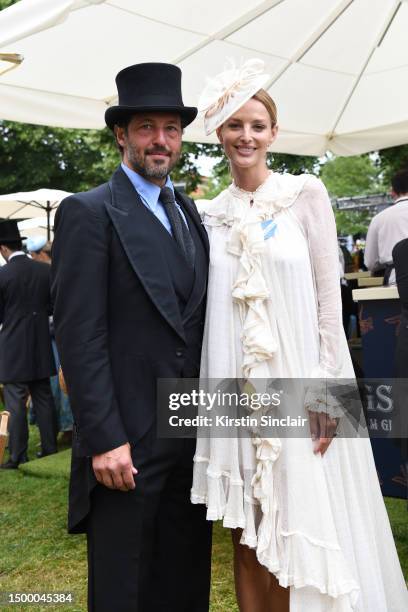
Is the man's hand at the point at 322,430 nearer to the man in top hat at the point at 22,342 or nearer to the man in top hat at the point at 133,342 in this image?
the man in top hat at the point at 133,342

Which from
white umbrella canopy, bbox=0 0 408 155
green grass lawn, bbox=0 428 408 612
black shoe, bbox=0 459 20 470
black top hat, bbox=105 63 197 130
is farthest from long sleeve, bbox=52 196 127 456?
black shoe, bbox=0 459 20 470

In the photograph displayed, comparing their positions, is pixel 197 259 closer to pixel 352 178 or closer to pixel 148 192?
Answer: pixel 148 192

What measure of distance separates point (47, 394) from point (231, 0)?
15.0 feet

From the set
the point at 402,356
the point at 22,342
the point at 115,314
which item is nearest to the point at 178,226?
the point at 115,314

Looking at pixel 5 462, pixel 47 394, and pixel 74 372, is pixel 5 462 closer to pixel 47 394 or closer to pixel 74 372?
pixel 47 394

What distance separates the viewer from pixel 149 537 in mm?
2494

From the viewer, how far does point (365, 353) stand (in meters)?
4.80

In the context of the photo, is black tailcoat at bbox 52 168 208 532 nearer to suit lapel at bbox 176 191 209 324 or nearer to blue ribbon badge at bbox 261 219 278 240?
suit lapel at bbox 176 191 209 324

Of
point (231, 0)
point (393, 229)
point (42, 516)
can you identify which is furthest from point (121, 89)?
point (42, 516)

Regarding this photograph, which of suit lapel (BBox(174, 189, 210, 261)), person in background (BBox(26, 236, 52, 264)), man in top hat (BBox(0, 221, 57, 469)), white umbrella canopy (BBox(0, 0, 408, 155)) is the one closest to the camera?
suit lapel (BBox(174, 189, 210, 261))

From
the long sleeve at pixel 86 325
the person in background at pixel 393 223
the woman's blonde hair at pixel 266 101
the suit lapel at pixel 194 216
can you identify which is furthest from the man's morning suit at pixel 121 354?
the person in background at pixel 393 223

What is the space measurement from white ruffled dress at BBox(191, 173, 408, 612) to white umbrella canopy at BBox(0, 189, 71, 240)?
6.53m

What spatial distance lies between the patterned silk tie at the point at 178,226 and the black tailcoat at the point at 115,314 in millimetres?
38

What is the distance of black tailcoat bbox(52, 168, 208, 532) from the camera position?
2.36 metres
